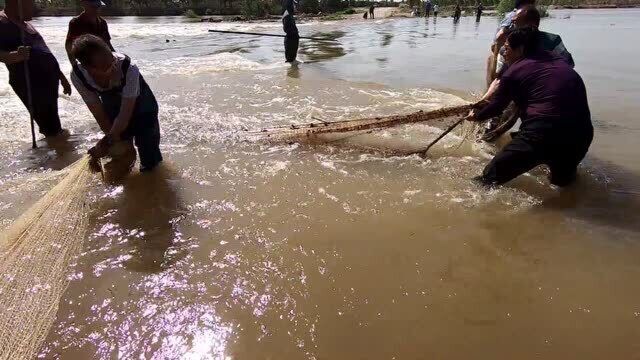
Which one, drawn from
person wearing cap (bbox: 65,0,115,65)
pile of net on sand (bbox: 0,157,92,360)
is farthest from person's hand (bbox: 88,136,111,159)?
person wearing cap (bbox: 65,0,115,65)

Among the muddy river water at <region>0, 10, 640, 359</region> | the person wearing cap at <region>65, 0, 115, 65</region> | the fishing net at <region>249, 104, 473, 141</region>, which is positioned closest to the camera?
→ the muddy river water at <region>0, 10, 640, 359</region>

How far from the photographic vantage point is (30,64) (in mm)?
5211

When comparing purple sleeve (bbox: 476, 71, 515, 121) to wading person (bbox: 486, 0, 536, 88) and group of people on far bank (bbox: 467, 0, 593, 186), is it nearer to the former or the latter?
A: group of people on far bank (bbox: 467, 0, 593, 186)

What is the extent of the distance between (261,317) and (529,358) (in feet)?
4.79

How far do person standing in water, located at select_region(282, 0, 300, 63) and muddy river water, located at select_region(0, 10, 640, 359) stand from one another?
21.5 ft

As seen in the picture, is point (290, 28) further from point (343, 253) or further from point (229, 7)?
→ point (229, 7)

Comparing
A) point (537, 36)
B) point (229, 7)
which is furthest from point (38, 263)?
point (229, 7)

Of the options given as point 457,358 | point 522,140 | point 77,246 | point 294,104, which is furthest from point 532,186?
point 294,104

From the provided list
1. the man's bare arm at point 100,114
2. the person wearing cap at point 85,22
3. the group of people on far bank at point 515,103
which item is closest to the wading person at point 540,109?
the group of people on far bank at point 515,103

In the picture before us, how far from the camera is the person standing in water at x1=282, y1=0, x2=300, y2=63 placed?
11.4 metres

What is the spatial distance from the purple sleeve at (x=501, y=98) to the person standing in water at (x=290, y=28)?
8.76 metres

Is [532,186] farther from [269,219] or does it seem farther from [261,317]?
[261,317]

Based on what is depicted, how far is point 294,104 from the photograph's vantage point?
24.4 ft

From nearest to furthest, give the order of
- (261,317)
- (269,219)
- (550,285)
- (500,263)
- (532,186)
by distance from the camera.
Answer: (261,317) < (550,285) < (500,263) < (269,219) < (532,186)
